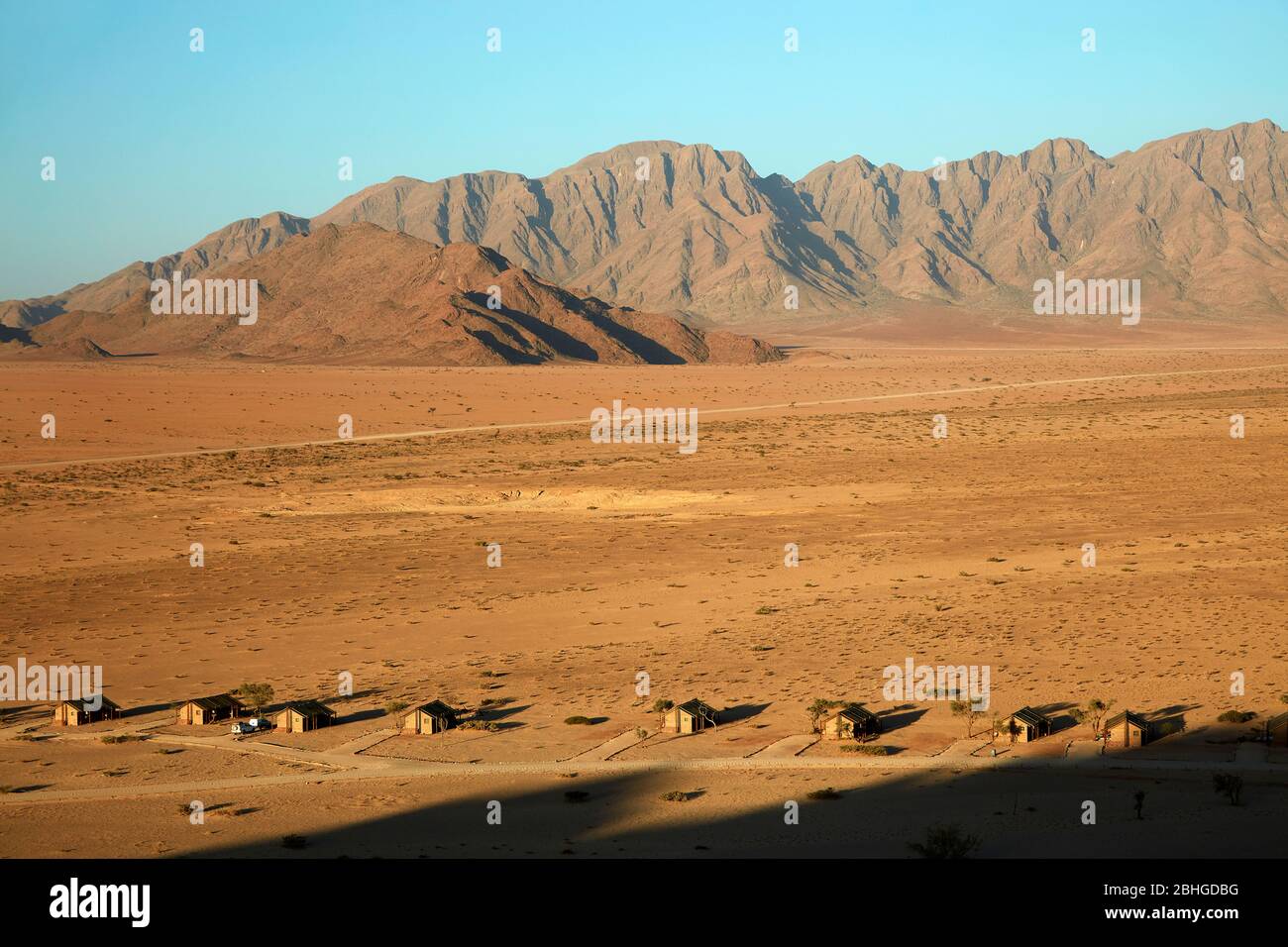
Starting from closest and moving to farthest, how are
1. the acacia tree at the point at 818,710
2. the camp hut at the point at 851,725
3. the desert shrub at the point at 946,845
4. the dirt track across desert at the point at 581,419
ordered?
the desert shrub at the point at 946,845 → the camp hut at the point at 851,725 → the acacia tree at the point at 818,710 → the dirt track across desert at the point at 581,419

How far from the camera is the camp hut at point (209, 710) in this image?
68.7ft

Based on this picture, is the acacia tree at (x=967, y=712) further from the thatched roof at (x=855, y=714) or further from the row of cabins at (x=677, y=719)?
the thatched roof at (x=855, y=714)

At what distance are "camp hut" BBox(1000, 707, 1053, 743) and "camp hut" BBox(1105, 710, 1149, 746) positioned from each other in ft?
3.05

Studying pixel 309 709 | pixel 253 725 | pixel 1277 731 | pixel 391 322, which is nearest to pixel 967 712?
pixel 1277 731

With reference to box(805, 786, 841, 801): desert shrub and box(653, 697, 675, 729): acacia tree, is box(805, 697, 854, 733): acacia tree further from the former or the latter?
box(805, 786, 841, 801): desert shrub

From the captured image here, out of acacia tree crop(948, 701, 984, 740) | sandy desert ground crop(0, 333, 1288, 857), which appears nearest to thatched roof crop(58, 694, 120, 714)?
sandy desert ground crop(0, 333, 1288, 857)

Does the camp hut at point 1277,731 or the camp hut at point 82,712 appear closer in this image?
the camp hut at point 1277,731

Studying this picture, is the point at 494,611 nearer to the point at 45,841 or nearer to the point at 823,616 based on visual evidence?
the point at 823,616

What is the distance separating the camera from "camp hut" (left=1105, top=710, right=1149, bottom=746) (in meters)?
18.6

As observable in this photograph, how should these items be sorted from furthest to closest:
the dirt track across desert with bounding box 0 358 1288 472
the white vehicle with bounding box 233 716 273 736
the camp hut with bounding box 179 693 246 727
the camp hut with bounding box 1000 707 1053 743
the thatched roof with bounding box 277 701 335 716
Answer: the dirt track across desert with bounding box 0 358 1288 472 < the camp hut with bounding box 179 693 246 727 < the thatched roof with bounding box 277 701 335 716 < the white vehicle with bounding box 233 716 273 736 < the camp hut with bounding box 1000 707 1053 743

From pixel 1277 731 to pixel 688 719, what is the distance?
856 centimetres

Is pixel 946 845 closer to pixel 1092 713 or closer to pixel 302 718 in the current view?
pixel 1092 713

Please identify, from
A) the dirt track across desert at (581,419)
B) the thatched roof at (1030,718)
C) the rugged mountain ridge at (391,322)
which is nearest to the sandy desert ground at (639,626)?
the thatched roof at (1030,718)
